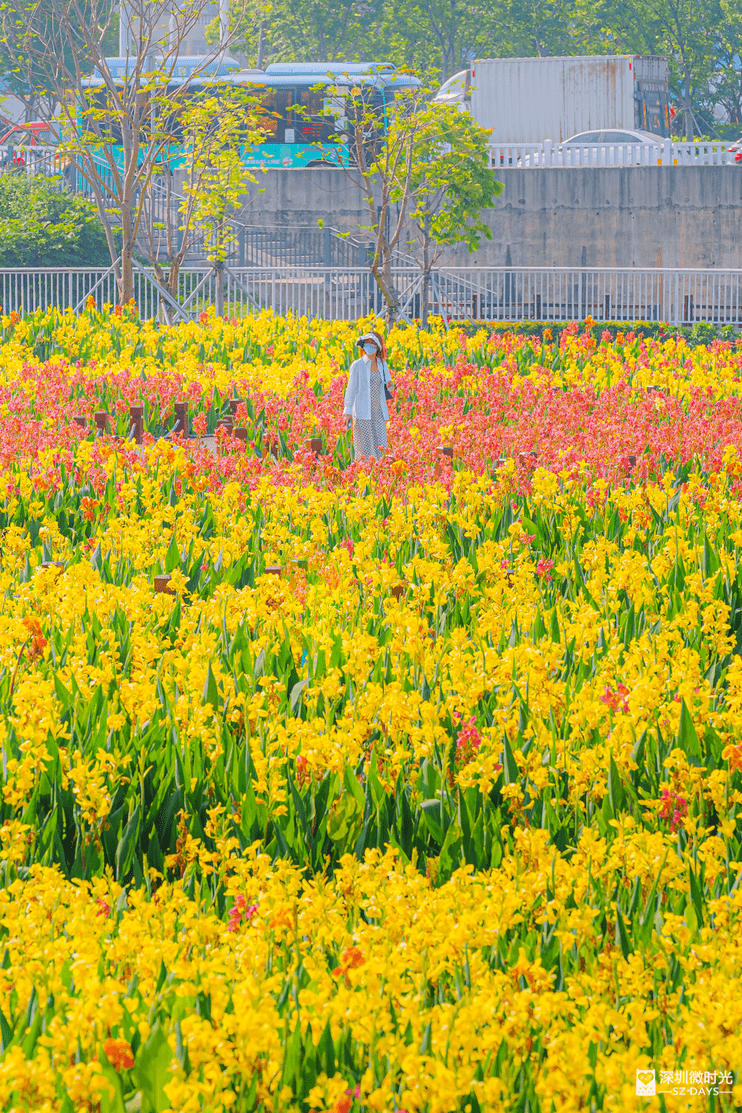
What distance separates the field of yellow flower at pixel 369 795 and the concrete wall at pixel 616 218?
21.9 metres

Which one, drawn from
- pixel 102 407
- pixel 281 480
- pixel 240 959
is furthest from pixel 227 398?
pixel 240 959

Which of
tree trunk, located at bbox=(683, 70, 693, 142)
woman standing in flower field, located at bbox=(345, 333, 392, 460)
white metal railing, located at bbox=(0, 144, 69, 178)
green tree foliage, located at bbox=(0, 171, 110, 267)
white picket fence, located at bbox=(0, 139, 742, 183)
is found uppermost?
tree trunk, located at bbox=(683, 70, 693, 142)

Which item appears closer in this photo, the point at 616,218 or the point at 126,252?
the point at 126,252

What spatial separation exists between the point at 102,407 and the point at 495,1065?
31.1 feet

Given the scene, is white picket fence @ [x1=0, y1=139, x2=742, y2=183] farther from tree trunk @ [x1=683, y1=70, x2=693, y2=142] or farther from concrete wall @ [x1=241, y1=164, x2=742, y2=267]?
tree trunk @ [x1=683, y1=70, x2=693, y2=142]

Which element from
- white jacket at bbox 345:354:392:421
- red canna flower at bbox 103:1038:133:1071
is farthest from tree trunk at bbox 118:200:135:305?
red canna flower at bbox 103:1038:133:1071

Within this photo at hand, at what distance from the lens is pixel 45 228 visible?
25156 mm

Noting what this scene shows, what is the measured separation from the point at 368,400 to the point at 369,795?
6.32 metres

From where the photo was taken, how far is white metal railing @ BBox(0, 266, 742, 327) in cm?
2241

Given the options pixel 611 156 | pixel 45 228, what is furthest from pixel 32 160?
pixel 611 156

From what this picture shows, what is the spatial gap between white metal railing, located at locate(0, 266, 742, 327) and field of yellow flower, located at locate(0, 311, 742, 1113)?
49.0ft

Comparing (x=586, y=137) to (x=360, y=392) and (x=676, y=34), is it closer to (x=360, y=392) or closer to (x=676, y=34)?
(x=676, y=34)

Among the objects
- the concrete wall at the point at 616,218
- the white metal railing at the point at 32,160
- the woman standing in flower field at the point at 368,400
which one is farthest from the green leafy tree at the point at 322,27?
the woman standing in flower field at the point at 368,400

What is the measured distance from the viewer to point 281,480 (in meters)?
7.57
